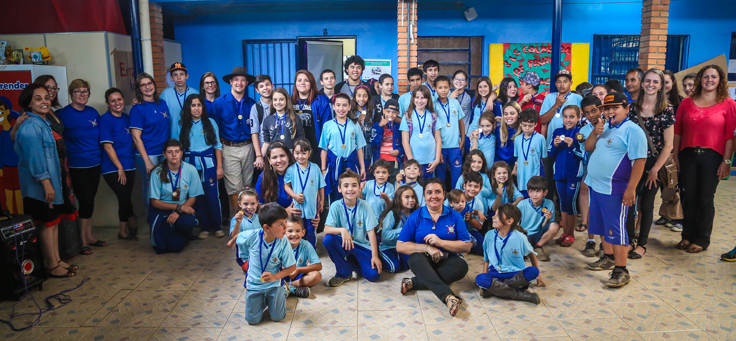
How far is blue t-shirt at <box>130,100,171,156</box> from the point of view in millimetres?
4918

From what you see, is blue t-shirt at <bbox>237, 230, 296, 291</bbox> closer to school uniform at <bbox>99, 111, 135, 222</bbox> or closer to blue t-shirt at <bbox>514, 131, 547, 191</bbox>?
school uniform at <bbox>99, 111, 135, 222</bbox>

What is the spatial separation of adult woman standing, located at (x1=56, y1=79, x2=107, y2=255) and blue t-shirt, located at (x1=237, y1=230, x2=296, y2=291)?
2.46 metres

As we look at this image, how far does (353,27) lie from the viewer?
29.6 ft

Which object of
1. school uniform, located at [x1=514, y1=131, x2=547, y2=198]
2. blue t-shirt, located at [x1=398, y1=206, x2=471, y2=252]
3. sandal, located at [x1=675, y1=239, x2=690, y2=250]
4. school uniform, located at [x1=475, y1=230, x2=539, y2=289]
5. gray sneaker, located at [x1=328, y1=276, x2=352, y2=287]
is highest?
school uniform, located at [x1=514, y1=131, x2=547, y2=198]

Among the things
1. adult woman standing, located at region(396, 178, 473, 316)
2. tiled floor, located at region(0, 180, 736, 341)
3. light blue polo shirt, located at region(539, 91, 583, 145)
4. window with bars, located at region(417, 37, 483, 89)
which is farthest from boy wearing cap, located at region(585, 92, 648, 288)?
window with bars, located at region(417, 37, 483, 89)

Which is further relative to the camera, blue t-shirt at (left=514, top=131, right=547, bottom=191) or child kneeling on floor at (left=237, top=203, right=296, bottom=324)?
blue t-shirt at (left=514, top=131, right=547, bottom=191)

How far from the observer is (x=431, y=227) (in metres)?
3.66

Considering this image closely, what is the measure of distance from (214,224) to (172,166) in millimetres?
883

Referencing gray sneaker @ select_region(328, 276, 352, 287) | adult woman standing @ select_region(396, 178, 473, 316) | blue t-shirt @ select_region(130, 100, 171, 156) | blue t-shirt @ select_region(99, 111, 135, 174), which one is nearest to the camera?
adult woman standing @ select_region(396, 178, 473, 316)

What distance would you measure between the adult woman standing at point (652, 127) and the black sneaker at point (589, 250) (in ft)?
1.08

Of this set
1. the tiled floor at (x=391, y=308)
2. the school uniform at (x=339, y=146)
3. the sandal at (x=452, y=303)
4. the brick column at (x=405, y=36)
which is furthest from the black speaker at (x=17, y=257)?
the brick column at (x=405, y=36)

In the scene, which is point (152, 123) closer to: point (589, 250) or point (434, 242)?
point (434, 242)

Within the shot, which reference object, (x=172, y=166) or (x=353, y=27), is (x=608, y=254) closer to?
(x=172, y=166)

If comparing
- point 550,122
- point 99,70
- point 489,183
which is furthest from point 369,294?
point 99,70
